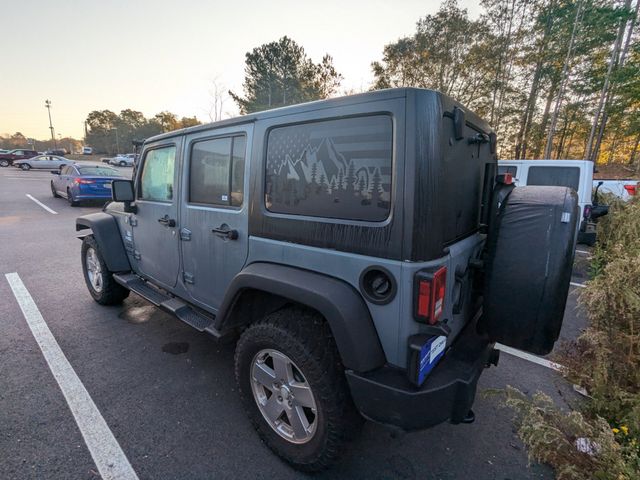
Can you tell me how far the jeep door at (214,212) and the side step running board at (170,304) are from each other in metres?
0.11

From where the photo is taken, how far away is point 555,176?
6609 millimetres

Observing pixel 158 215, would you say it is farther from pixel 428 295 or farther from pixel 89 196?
pixel 89 196

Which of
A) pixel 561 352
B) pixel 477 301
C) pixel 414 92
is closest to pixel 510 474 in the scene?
pixel 477 301

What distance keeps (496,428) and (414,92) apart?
2362 mm

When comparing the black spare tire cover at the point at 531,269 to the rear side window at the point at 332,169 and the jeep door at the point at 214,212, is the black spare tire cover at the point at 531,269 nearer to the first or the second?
the rear side window at the point at 332,169

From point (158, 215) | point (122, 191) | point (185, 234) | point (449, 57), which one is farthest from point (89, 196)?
point (449, 57)

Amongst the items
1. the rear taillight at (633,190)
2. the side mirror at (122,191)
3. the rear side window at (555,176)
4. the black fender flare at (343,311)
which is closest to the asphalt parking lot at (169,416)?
the black fender flare at (343,311)

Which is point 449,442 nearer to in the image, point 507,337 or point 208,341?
point 507,337

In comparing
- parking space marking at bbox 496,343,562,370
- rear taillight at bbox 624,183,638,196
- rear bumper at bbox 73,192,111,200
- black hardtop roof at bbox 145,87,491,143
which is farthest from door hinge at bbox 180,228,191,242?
rear bumper at bbox 73,192,111,200

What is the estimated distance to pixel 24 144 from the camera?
7844cm

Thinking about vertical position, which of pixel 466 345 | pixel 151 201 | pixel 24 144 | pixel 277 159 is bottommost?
pixel 466 345

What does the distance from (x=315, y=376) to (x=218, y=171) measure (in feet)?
5.41

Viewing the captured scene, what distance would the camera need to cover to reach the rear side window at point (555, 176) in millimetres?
6281

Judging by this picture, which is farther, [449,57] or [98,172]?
[449,57]
